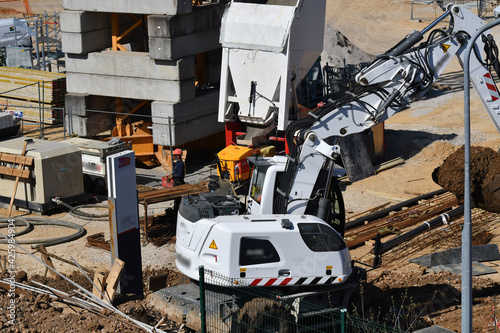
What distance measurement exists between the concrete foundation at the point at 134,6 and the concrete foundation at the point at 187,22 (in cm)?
25

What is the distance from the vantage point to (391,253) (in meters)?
17.8

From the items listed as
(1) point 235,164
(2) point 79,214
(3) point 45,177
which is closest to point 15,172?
(3) point 45,177

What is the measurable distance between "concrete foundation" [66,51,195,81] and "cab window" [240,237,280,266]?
12445 millimetres

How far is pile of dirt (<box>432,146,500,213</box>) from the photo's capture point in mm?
19109

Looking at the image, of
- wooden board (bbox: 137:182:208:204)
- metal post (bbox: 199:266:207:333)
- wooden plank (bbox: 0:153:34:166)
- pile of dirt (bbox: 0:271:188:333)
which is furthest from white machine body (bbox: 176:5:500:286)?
wooden plank (bbox: 0:153:34:166)

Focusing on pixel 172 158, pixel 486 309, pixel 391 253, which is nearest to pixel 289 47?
pixel 172 158

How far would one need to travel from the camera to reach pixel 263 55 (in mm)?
21891

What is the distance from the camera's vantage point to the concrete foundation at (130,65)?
953 inches

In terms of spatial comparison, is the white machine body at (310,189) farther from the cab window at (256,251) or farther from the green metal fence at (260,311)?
the green metal fence at (260,311)

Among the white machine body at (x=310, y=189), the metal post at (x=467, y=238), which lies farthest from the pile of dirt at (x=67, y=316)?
the metal post at (x=467, y=238)

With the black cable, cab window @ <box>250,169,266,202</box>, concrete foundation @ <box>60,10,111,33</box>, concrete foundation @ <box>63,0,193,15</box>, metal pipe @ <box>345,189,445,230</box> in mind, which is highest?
concrete foundation @ <box>63,0,193,15</box>

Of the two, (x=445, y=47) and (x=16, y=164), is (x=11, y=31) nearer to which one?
(x=16, y=164)

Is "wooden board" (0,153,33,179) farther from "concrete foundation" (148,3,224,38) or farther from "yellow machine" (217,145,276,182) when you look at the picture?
"concrete foundation" (148,3,224,38)

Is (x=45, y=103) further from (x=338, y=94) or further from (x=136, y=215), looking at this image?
(x=136, y=215)
